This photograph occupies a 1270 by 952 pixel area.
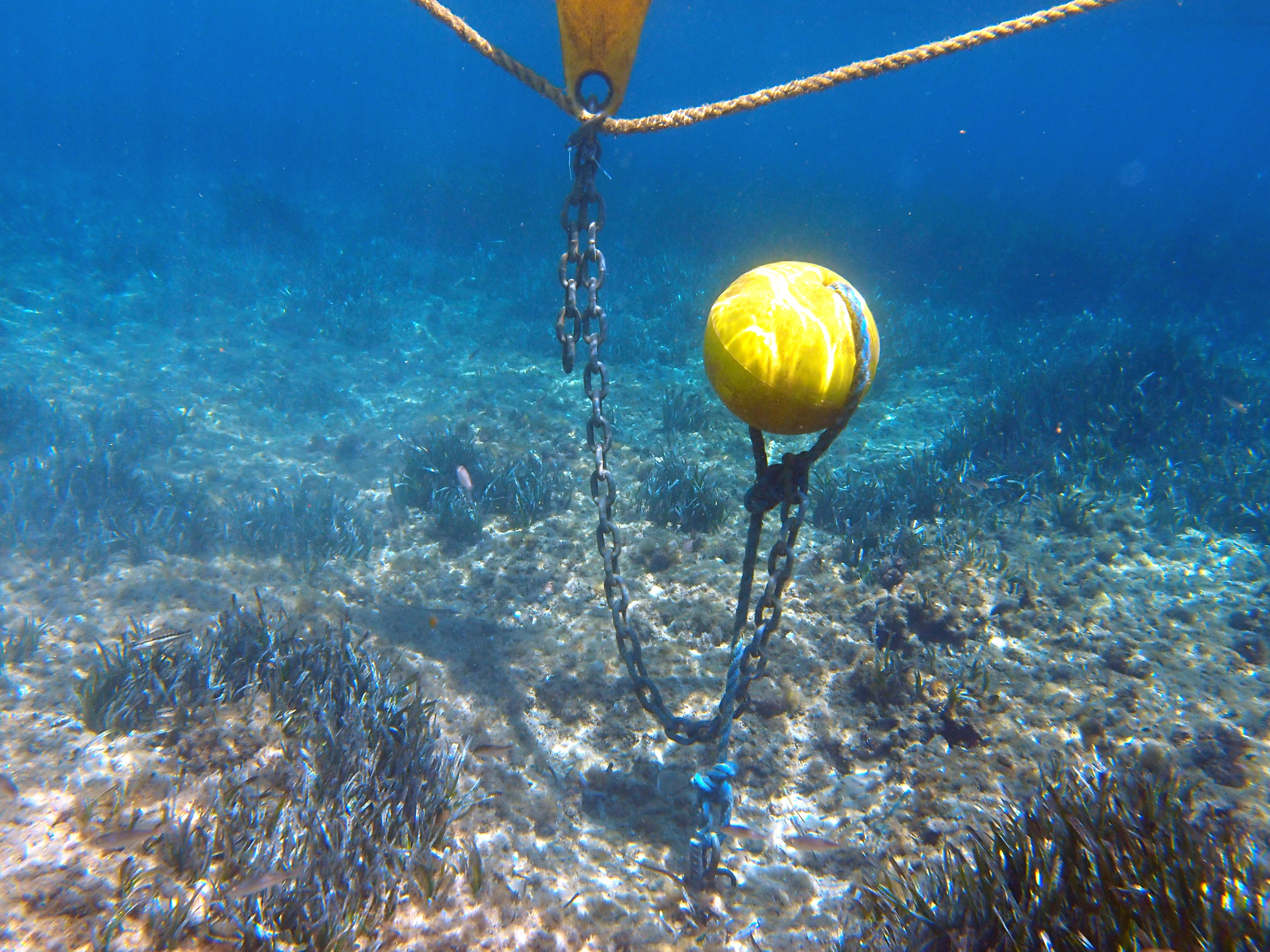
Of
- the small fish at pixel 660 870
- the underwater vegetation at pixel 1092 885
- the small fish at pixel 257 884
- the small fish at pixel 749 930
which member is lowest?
the small fish at pixel 749 930

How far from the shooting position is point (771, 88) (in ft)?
11.8

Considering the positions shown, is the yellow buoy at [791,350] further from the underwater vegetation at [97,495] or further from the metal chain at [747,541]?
the underwater vegetation at [97,495]

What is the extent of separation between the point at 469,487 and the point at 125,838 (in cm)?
512

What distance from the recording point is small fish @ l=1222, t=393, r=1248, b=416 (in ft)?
33.0

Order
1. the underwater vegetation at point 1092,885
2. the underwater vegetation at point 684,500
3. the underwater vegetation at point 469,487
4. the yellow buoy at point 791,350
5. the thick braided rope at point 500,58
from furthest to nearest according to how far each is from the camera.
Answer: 1. the underwater vegetation at point 469,487
2. the underwater vegetation at point 684,500
3. the thick braided rope at point 500,58
4. the yellow buoy at point 791,350
5. the underwater vegetation at point 1092,885

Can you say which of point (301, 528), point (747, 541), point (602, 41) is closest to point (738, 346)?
point (747, 541)

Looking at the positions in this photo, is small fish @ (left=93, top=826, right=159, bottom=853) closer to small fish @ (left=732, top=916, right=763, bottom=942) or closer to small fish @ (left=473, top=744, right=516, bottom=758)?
small fish @ (left=473, top=744, right=516, bottom=758)

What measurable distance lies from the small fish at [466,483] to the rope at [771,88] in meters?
4.86

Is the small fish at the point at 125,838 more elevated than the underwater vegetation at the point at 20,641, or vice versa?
the underwater vegetation at the point at 20,641

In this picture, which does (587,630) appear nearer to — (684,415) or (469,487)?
(469,487)

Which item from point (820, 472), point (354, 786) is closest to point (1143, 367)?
point (820, 472)

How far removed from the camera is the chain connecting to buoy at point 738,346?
2.41 meters

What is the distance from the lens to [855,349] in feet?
8.13

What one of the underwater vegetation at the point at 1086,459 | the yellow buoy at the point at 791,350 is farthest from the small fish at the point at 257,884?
the underwater vegetation at the point at 1086,459
